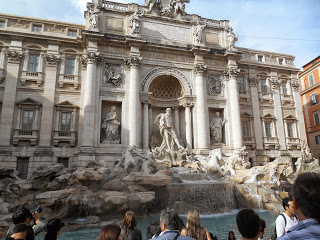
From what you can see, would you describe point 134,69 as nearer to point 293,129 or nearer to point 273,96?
point 273,96

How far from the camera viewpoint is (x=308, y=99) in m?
29.6

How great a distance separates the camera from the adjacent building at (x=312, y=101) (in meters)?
27.7

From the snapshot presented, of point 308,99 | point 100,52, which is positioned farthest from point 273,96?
point 100,52

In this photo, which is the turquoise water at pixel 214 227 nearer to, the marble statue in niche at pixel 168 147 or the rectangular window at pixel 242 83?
the marble statue in niche at pixel 168 147

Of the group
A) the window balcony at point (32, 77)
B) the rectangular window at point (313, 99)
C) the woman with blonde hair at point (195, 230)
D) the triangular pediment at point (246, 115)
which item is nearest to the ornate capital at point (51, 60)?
the window balcony at point (32, 77)

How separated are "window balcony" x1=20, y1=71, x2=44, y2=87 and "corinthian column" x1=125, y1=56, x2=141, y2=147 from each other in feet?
22.2

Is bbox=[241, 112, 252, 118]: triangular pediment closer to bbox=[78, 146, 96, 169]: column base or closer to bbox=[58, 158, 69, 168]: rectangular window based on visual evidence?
bbox=[78, 146, 96, 169]: column base

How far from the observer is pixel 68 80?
1864cm

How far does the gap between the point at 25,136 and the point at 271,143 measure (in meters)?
21.2

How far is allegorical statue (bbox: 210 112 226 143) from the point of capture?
800 inches

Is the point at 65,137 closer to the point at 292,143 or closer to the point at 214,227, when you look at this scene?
the point at 214,227

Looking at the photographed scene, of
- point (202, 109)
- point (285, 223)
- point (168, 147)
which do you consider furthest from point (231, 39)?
point (285, 223)

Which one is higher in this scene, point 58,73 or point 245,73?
point 245,73

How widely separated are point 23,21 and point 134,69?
9646 millimetres
